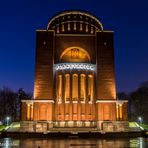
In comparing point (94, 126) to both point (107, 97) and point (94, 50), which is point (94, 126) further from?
point (94, 50)

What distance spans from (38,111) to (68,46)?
11667 millimetres

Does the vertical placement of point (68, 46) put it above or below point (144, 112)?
above

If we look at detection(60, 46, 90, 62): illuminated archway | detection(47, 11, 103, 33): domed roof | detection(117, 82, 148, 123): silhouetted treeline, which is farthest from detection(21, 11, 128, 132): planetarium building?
detection(117, 82, 148, 123): silhouetted treeline

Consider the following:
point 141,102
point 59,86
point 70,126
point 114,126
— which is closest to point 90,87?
point 59,86

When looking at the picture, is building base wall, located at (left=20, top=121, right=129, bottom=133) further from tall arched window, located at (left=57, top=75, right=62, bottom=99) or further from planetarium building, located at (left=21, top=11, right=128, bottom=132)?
tall arched window, located at (left=57, top=75, right=62, bottom=99)

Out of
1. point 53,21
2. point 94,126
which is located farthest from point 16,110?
point 94,126

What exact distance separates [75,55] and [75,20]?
294 inches

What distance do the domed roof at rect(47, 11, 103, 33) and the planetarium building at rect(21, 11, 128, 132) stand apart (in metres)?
4.01

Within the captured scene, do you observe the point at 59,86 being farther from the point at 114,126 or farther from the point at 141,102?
the point at 141,102

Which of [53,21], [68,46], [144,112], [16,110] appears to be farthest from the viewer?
[16,110]

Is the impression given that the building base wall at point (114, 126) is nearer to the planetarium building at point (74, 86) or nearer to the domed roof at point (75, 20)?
the planetarium building at point (74, 86)

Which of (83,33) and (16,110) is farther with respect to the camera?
(16,110)

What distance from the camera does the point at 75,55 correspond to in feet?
Answer: 158

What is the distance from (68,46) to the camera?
47.8 metres
